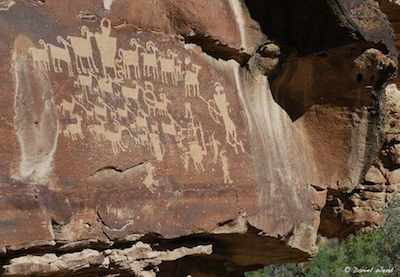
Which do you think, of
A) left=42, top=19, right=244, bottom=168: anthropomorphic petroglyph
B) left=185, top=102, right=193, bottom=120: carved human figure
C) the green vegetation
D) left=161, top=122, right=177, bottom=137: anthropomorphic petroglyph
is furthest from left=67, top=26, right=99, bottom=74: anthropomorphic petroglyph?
the green vegetation

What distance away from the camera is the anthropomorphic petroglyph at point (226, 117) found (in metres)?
3.11

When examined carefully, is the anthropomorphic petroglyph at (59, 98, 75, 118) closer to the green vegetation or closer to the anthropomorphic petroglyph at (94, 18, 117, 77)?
the anthropomorphic petroglyph at (94, 18, 117, 77)

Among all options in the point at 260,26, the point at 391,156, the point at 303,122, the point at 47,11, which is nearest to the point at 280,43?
the point at 260,26

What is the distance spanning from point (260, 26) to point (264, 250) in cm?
91

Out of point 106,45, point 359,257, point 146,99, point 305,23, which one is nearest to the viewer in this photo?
point 106,45

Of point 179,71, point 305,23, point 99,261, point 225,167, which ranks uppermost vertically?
point 305,23

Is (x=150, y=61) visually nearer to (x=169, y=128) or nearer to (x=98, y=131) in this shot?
(x=169, y=128)

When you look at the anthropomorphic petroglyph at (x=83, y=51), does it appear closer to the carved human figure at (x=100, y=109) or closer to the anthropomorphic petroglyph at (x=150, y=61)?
the carved human figure at (x=100, y=109)

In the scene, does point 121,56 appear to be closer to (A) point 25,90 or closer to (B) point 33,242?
(A) point 25,90

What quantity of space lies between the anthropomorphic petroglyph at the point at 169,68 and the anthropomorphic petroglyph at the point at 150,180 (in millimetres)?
331

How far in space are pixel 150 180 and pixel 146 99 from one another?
27 centimetres

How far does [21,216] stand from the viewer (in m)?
2.31

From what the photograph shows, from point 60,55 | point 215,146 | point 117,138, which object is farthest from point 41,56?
point 215,146

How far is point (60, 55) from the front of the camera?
2.53m
